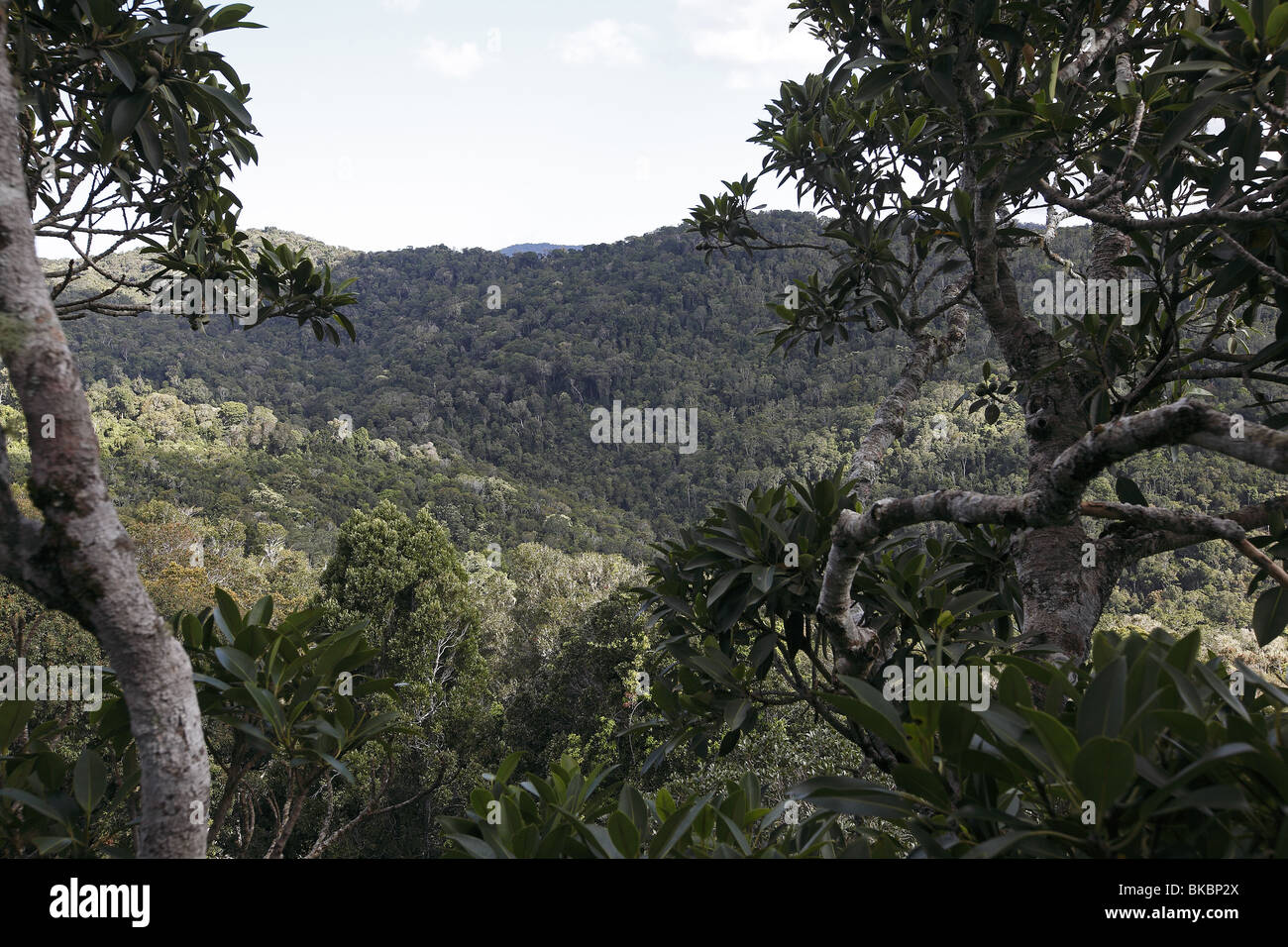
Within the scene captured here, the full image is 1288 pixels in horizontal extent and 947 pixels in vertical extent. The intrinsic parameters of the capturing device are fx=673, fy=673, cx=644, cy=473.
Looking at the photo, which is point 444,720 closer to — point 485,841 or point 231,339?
point 485,841

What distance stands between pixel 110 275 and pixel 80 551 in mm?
1650

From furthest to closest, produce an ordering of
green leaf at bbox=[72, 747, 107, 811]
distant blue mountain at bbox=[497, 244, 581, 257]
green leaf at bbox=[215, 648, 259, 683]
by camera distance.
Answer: distant blue mountain at bbox=[497, 244, 581, 257] → green leaf at bbox=[215, 648, 259, 683] → green leaf at bbox=[72, 747, 107, 811]

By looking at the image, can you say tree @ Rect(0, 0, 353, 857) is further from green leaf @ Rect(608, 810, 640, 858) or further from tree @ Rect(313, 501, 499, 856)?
tree @ Rect(313, 501, 499, 856)

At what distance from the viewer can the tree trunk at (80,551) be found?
92 centimetres

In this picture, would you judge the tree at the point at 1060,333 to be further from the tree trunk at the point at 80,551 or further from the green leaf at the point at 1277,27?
the tree trunk at the point at 80,551

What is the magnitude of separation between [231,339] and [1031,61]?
189 ft

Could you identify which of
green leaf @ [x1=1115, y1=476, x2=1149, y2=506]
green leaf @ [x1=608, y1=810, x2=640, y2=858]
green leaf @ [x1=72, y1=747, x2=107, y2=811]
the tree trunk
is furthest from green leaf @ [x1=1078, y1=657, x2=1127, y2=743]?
green leaf @ [x1=72, y1=747, x2=107, y2=811]

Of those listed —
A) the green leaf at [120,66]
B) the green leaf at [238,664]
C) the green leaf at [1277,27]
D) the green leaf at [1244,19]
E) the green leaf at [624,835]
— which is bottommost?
the green leaf at [624,835]

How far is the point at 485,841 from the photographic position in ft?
3.65

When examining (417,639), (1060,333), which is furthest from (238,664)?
(417,639)

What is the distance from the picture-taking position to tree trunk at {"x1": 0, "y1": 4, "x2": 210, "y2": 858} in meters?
0.92

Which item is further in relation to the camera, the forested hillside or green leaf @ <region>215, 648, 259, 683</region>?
the forested hillside

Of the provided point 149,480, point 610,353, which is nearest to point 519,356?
point 610,353

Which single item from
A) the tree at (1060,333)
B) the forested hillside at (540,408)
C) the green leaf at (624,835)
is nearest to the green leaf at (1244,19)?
the tree at (1060,333)
